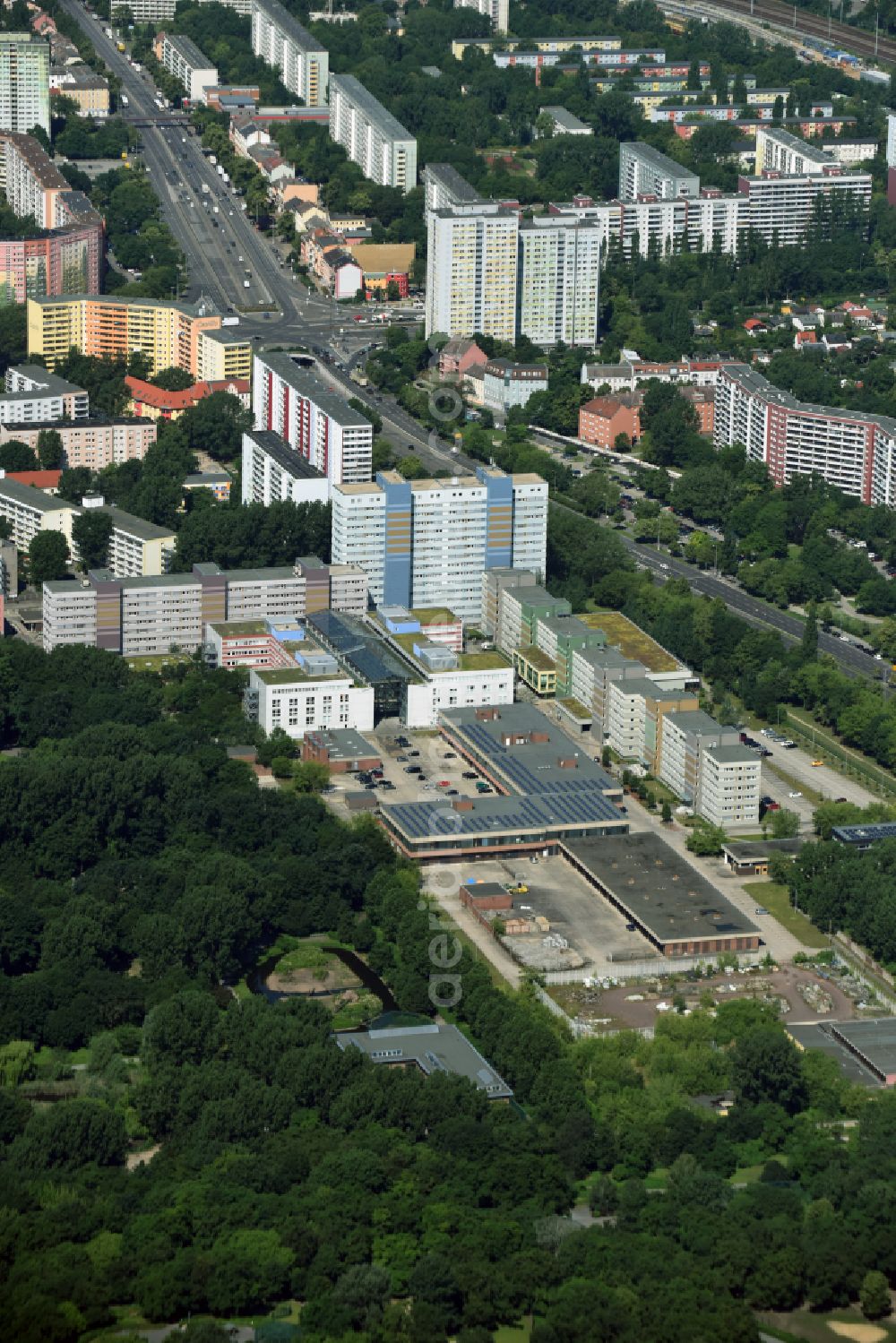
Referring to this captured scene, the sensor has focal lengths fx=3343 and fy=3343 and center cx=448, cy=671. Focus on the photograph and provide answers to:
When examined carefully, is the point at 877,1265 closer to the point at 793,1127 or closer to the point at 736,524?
the point at 793,1127

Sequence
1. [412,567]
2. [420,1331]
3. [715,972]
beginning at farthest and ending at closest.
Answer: [412,567] < [715,972] < [420,1331]

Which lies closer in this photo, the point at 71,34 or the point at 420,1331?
the point at 420,1331

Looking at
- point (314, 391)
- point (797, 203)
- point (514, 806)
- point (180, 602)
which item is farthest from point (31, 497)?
point (797, 203)

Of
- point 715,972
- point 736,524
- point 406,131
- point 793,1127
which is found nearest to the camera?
point 793,1127

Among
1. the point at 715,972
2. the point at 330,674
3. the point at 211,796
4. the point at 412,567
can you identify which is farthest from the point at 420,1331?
the point at 412,567

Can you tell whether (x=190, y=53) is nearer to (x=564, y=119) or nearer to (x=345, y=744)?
(x=564, y=119)

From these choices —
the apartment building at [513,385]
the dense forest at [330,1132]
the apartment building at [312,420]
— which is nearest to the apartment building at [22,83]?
the apartment building at [513,385]
